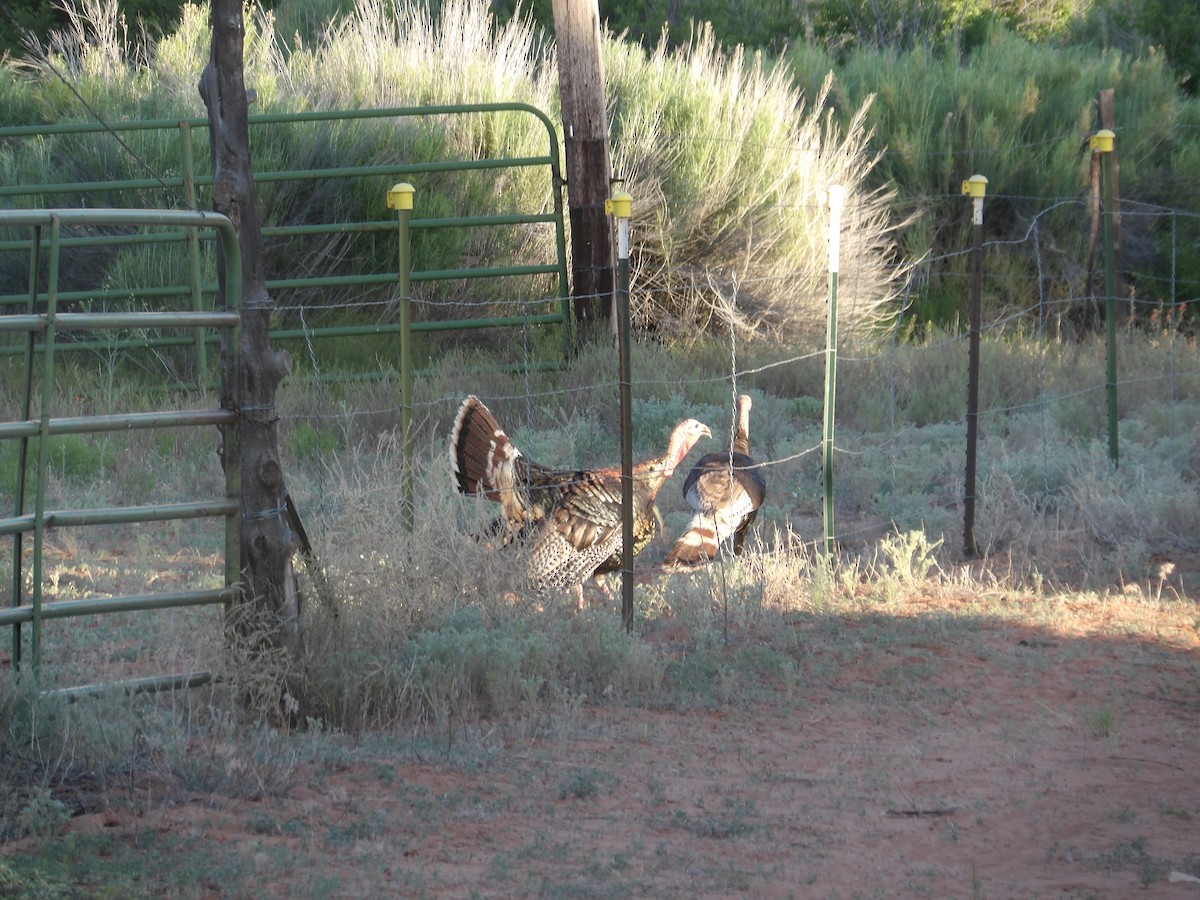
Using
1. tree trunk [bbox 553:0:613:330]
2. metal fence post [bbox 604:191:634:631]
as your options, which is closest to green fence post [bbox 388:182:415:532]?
metal fence post [bbox 604:191:634:631]

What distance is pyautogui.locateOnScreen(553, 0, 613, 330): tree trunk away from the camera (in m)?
11.4

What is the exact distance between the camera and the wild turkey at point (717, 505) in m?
7.22

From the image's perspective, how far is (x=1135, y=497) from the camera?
311 inches

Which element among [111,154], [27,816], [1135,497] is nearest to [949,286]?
[1135,497]

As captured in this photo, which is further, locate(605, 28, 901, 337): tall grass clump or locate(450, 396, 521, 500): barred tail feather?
locate(605, 28, 901, 337): tall grass clump

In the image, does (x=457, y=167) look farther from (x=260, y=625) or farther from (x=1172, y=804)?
(x=1172, y=804)

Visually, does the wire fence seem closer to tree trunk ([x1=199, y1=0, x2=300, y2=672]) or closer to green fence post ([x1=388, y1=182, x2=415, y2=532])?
green fence post ([x1=388, y1=182, x2=415, y2=532])

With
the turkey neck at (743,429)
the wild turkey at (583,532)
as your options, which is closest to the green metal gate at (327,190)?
the turkey neck at (743,429)

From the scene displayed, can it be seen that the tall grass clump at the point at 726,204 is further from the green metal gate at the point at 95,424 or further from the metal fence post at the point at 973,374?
the green metal gate at the point at 95,424

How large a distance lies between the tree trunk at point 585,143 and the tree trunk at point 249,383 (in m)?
6.69

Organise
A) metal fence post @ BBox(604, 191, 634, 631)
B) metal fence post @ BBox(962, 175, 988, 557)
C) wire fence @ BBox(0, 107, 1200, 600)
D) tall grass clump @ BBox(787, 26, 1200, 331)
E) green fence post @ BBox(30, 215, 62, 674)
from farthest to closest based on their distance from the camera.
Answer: tall grass clump @ BBox(787, 26, 1200, 331), wire fence @ BBox(0, 107, 1200, 600), metal fence post @ BBox(962, 175, 988, 557), metal fence post @ BBox(604, 191, 634, 631), green fence post @ BBox(30, 215, 62, 674)

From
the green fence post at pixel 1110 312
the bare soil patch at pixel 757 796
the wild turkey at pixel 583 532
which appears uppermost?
the green fence post at pixel 1110 312

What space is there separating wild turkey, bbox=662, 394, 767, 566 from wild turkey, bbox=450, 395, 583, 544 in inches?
35.7

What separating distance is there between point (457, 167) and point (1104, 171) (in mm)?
5232
